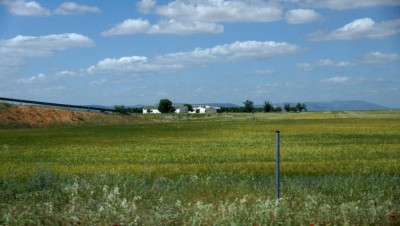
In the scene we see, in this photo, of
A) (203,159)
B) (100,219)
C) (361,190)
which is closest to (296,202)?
(361,190)

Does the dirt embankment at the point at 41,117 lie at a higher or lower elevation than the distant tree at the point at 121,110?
lower

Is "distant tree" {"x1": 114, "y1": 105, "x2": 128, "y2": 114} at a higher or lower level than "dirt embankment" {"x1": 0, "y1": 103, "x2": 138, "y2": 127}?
higher

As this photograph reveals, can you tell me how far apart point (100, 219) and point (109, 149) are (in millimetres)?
26152

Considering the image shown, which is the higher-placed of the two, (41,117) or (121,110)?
(121,110)

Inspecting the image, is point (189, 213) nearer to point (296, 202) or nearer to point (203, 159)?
point (296, 202)

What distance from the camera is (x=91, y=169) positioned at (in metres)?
22.2

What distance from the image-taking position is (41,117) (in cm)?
7575

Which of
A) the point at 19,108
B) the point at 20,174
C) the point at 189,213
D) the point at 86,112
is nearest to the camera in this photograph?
the point at 189,213

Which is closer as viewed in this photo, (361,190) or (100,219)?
(100,219)

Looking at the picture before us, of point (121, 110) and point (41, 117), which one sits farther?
point (121, 110)

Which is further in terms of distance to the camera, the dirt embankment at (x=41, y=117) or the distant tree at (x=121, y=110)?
the distant tree at (x=121, y=110)

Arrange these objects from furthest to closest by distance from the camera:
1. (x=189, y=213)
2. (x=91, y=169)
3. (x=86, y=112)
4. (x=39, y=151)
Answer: (x=86, y=112)
(x=39, y=151)
(x=91, y=169)
(x=189, y=213)

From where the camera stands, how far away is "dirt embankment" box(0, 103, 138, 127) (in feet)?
235

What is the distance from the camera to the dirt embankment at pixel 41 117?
71644mm
